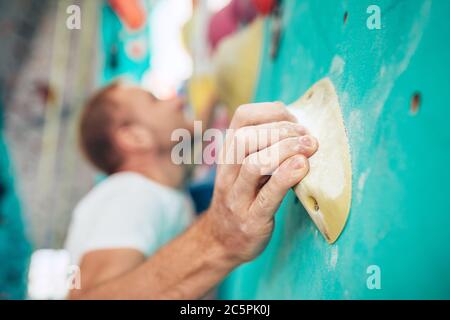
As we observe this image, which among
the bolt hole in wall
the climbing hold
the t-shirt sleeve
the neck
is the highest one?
the climbing hold

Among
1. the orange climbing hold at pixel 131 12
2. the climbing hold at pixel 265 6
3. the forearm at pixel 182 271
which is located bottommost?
the forearm at pixel 182 271

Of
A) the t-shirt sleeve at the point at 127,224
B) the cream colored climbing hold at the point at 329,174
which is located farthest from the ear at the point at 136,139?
the cream colored climbing hold at the point at 329,174

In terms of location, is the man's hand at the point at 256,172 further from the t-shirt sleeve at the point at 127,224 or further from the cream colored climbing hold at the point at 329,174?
the t-shirt sleeve at the point at 127,224

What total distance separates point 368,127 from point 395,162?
0.17ft

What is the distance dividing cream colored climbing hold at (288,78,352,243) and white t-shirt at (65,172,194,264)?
1.66 ft

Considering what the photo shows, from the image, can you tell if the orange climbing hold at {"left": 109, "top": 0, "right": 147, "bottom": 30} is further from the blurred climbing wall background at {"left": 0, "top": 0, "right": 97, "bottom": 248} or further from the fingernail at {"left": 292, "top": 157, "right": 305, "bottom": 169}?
the fingernail at {"left": 292, "top": 157, "right": 305, "bottom": 169}

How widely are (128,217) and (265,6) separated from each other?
528 mm

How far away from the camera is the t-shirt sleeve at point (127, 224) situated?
0.92 meters

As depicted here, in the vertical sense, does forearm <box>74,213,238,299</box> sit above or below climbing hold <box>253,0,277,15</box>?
below

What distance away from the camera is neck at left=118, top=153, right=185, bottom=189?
127 cm

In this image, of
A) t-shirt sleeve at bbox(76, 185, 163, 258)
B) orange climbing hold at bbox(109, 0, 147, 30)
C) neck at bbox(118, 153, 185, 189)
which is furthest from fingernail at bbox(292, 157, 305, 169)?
orange climbing hold at bbox(109, 0, 147, 30)

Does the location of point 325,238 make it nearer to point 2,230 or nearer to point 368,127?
point 368,127

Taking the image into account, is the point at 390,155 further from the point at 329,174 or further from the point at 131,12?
the point at 131,12

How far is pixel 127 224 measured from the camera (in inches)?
37.6
